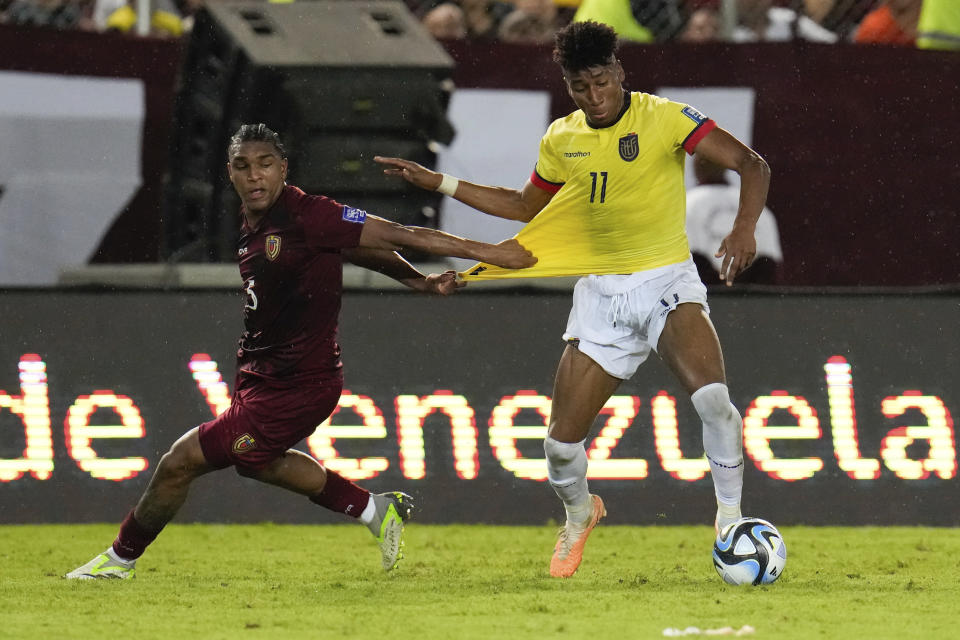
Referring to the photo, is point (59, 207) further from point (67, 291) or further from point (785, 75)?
point (785, 75)

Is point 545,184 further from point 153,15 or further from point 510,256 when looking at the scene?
point 153,15

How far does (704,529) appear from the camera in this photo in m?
8.84

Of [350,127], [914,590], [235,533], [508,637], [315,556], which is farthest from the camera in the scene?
[350,127]

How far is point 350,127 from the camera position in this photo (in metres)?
9.67

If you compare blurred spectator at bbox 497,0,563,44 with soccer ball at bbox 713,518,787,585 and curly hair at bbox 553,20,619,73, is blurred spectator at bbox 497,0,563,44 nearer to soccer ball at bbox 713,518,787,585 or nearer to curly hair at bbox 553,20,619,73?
curly hair at bbox 553,20,619,73

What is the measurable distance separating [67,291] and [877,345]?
182 inches

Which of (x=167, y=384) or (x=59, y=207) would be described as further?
(x=59, y=207)

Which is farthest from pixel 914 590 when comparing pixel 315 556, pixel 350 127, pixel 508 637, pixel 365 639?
pixel 350 127

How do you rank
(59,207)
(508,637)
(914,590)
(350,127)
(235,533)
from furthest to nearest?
1. (59,207)
2. (350,127)
3. (235,533)
4. (914,590)
5. (508,637)

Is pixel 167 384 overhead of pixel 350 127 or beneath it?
beneath

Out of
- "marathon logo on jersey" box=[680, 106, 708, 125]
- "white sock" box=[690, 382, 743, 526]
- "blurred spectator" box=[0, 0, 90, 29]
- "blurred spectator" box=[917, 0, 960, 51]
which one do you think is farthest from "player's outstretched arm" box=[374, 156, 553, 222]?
"blurred spectator" box=[0, 0, 90, 29]

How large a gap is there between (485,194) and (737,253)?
1316 mm

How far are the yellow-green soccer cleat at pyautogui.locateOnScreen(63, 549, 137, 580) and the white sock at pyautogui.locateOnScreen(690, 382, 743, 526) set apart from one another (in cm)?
261

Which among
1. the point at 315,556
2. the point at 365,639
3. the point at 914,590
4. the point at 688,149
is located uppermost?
the point at 688,149
